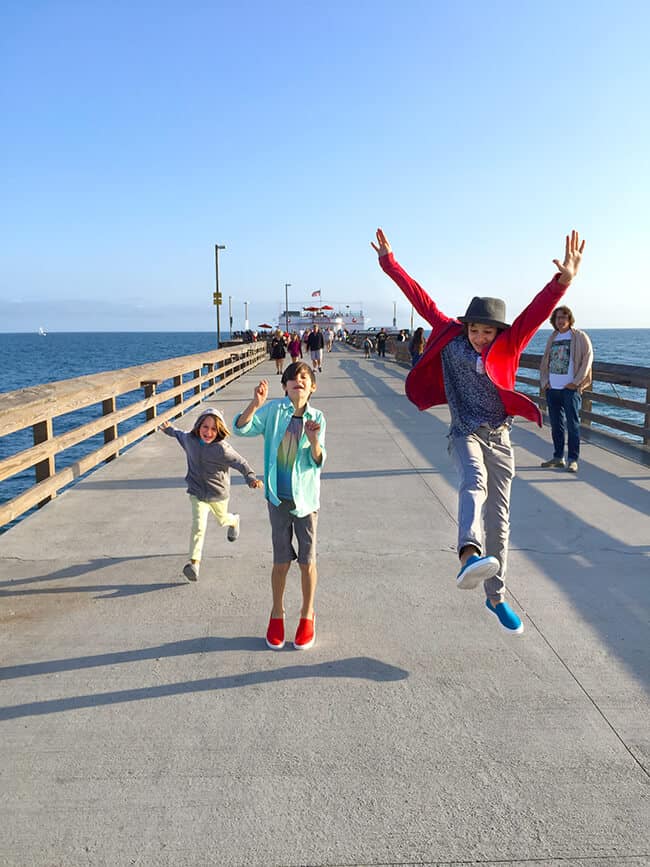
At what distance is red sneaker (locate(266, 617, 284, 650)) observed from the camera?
12.1 feet

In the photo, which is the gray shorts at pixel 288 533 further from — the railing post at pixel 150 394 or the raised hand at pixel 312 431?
the railing post at pixel 150 394

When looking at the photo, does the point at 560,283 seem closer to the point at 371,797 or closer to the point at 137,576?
the point at 371,797

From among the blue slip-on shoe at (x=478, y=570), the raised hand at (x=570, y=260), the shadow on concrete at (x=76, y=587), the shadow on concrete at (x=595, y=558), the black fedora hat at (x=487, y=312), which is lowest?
the shadow on concrete at (x=76, y=587)

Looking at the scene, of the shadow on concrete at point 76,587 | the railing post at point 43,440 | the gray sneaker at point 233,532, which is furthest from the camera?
the railing post at point 43,440

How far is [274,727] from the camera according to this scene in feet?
9.67

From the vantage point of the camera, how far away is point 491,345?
12.5 ft

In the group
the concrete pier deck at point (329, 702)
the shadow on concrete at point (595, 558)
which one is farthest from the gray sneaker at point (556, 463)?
the concrete pier deck at point (329, 702)

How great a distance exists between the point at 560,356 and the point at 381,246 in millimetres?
4322

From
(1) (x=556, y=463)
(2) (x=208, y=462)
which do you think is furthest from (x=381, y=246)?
(1) (x=556, y=463)

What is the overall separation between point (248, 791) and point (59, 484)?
15.2 ft

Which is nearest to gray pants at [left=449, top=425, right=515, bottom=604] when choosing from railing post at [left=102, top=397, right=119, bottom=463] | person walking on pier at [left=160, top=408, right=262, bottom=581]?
person walking on pier at [left=160, top=408, right=262, bottom=581]

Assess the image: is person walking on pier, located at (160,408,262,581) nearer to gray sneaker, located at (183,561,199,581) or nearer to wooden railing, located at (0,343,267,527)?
gray sneaker, located at (183,561,199,581)

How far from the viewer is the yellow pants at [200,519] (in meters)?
4.72

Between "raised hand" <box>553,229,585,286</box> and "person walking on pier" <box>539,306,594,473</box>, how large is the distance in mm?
4337
